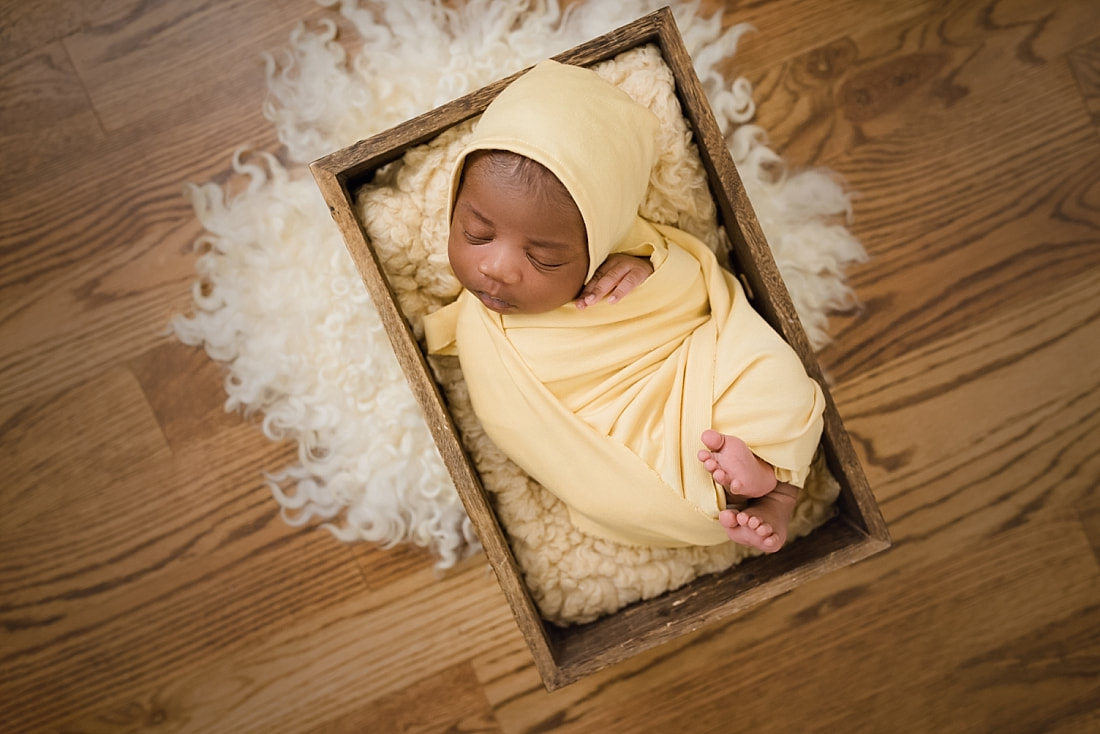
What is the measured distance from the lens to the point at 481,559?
3.40 feet

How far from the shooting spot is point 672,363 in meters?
0.87

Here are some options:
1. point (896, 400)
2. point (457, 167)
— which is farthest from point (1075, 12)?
point (457, 167)

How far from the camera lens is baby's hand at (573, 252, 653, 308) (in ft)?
2.69

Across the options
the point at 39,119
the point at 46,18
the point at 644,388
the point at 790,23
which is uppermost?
the point at 46,18

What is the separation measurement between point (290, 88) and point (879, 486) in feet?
3.25

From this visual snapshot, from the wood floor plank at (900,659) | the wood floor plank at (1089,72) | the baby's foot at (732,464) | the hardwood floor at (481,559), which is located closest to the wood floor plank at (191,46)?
the hardwood floor at (481,559)

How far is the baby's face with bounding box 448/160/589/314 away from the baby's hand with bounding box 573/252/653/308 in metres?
0.03

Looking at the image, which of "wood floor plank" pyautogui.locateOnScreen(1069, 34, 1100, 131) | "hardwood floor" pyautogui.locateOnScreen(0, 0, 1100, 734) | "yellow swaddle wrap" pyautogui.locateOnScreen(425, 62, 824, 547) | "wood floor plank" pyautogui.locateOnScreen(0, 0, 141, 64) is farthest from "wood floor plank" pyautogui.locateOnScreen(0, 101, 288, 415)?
"wood floor plank" pyautogui.locateOnScreen(1069, 34, 1100, 131)

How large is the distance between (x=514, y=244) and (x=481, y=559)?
0.49 meters

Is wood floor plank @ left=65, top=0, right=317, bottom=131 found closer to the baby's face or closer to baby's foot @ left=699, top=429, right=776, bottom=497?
the baby's face

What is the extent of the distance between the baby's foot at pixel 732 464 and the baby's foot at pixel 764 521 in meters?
0.03

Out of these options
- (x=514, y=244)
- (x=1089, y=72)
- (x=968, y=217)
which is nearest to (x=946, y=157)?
(x=968, y=217)

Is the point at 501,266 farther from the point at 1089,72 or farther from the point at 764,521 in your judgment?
the point at 1089,72

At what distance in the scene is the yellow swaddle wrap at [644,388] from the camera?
0.81m
